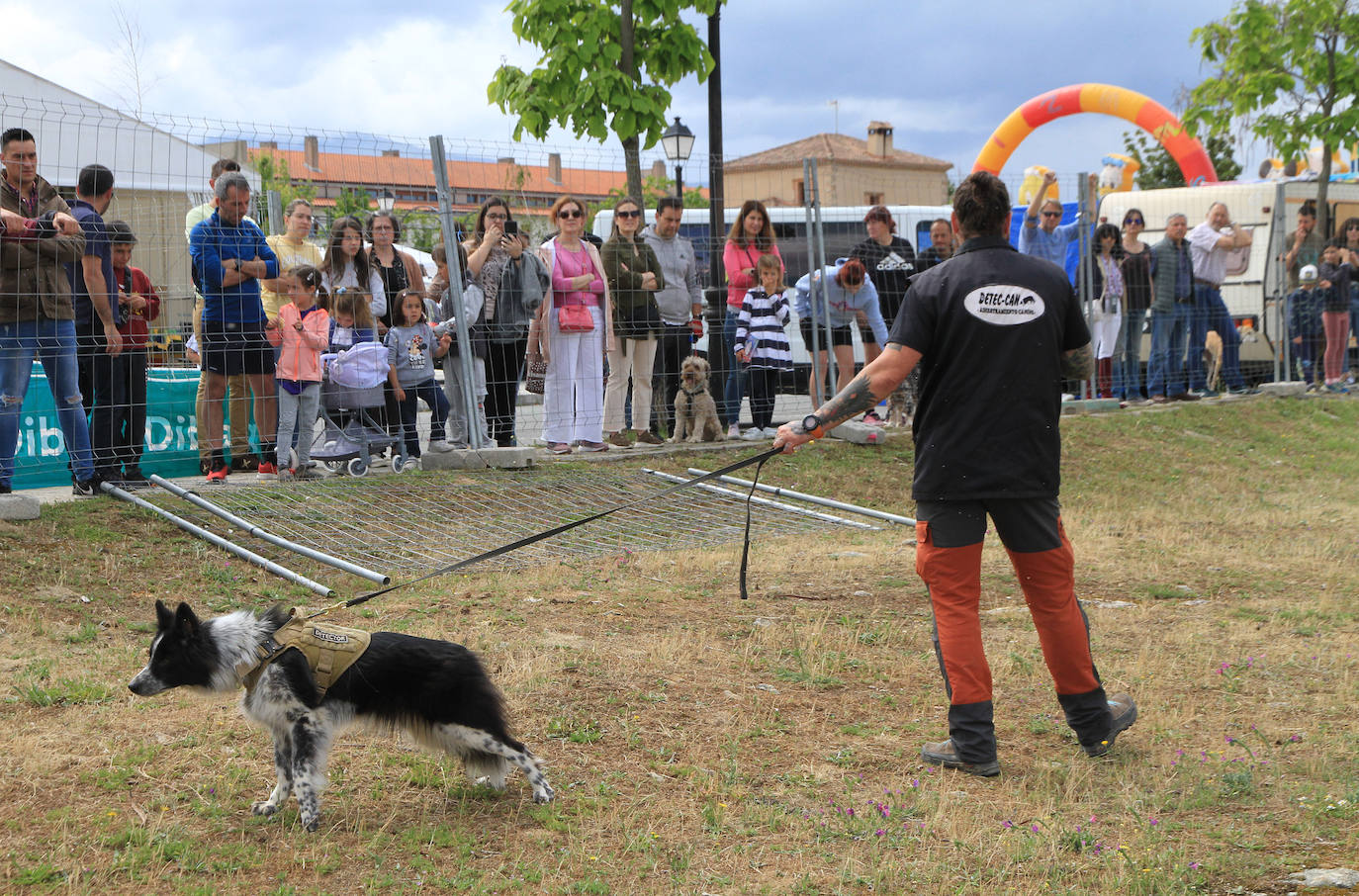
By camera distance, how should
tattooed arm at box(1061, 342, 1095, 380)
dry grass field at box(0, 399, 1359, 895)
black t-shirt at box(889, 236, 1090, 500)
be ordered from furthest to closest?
1. tattooed arm at box(1061, 342, 1095, 380)
2. black t-shirt at box(889, 236, 1090, 500)
3. dry grass field at box(0, 399, 1359, 895)

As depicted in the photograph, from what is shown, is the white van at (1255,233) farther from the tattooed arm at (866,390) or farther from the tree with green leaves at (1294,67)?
the tattooed arm at (866,390)

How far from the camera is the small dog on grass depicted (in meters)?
11.7

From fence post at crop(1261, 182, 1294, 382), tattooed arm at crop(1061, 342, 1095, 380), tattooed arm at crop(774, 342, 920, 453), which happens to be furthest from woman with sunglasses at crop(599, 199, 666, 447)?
fence post at crop(1261, 182, 1294, 382)

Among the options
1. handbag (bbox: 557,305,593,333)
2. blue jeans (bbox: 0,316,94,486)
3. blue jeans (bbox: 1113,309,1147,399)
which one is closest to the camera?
blue jeans (bbox: 0,316,94,486)

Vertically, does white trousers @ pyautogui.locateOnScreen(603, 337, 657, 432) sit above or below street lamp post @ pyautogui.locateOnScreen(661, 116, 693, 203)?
below

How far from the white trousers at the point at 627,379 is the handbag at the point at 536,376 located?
76cm

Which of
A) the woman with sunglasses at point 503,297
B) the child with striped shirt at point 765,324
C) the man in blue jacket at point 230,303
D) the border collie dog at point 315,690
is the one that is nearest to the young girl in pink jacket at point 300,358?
the man in blue jacket at point 230,303

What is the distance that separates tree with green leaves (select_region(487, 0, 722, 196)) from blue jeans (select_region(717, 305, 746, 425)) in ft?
7.73

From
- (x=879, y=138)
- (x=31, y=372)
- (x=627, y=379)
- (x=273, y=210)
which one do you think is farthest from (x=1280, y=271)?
(x=879, y=138)

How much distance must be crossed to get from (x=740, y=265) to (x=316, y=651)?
27.7 ft

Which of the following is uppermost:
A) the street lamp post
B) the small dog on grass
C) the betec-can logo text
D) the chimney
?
the chimney

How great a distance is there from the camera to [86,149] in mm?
8953

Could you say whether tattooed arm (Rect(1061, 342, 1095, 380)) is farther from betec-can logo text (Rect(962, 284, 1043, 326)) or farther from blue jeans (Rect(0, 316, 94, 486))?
blue jeans (Rect(0, 316, 94, 486))

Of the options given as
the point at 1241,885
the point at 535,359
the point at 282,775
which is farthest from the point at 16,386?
the point at 1241,885
